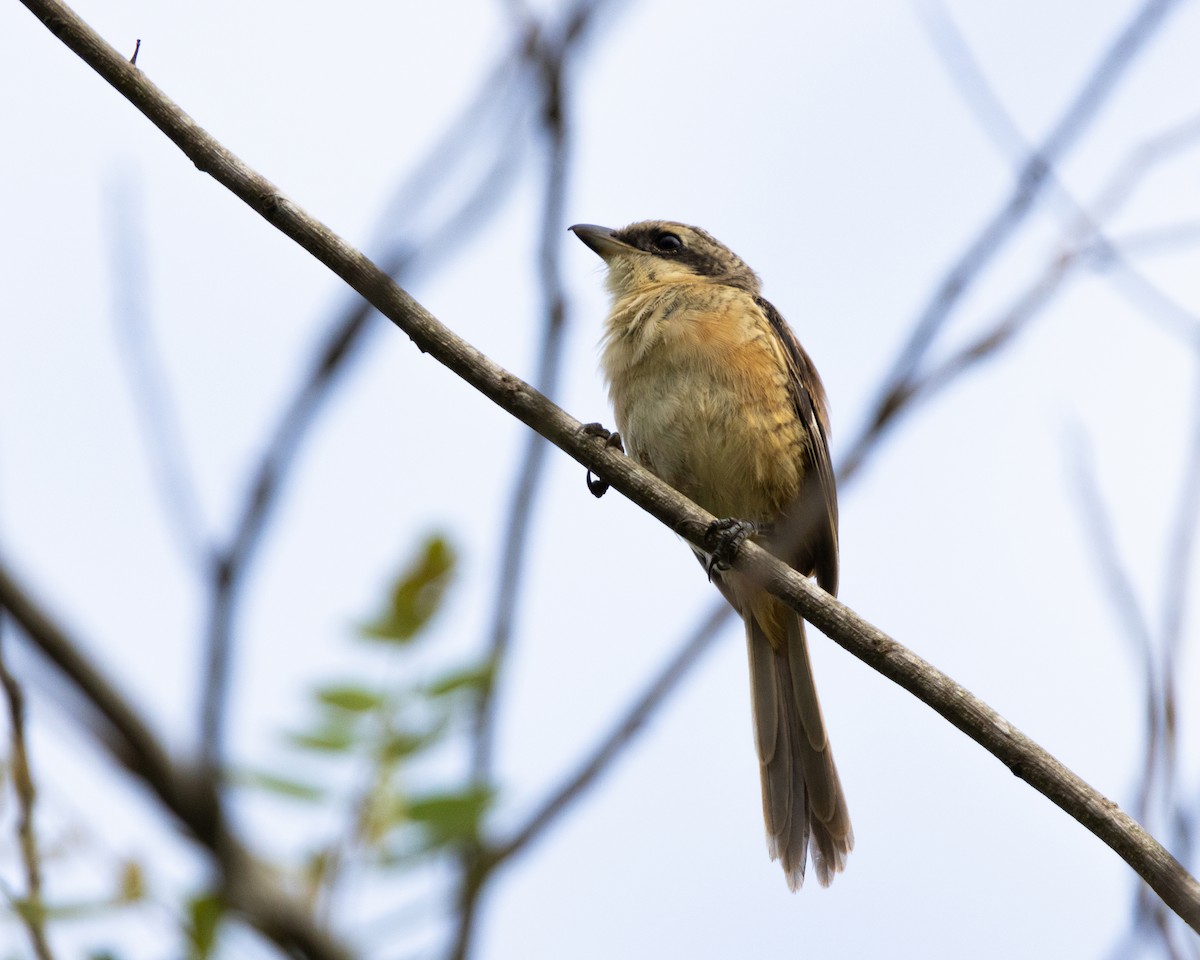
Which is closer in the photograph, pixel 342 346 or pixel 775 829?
pixel 342 346

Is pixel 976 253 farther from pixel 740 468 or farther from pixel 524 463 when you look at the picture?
pixel 740 468

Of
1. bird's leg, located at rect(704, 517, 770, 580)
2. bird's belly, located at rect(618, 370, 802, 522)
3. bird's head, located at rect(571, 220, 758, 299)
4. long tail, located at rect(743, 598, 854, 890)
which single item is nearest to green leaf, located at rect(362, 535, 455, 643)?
bird's leg, located at rect(704, 517, 770, 580)

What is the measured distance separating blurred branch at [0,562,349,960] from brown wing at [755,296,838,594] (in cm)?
446

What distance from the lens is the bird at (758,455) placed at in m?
5.61

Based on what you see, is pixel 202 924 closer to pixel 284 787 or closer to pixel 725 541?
pixel 284 787

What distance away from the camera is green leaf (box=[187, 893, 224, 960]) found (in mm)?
1500

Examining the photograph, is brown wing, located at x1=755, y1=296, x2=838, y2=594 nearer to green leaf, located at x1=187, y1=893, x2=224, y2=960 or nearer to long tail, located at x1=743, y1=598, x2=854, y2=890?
long tail, located at x1=743, y1=598, x2=854, y2=890

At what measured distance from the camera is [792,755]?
5.82m

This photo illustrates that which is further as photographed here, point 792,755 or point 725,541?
point 792,755

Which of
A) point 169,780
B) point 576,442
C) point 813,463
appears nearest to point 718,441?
point 813,463

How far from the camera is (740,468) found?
18.5 feet

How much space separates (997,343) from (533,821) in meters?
1.67

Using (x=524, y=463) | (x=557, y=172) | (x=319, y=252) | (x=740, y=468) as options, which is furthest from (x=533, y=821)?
(x=740, y=468)

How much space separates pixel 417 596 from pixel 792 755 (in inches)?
164
